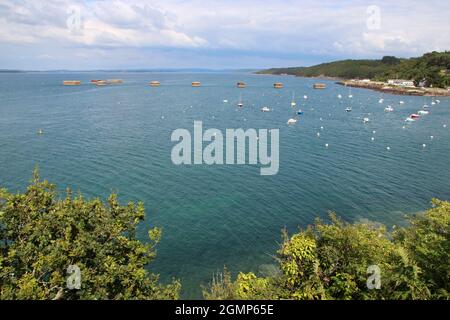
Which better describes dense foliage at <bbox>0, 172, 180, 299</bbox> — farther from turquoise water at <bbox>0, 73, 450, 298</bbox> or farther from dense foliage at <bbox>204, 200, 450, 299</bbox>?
turquoise water at <bbox>0, 73, 450, 298</bbox>

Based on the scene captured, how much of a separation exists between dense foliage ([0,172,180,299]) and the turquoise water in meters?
11.9

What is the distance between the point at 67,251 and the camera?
18.5 metres

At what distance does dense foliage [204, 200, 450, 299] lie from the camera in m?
17.3

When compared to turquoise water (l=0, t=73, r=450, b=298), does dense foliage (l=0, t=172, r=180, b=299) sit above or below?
above

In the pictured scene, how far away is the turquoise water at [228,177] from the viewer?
3856 centimetres

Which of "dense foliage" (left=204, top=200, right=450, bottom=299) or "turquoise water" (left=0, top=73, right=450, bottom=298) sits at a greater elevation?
"dense foliage" (left=204, top=200, right=450, bottom=299)

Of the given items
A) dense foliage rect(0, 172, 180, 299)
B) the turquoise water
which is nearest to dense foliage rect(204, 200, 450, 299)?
dense foliage rect(0, 172, 180, 299)

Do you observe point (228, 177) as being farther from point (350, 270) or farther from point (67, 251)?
point (67, 251)

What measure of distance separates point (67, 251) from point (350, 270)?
51.2ft

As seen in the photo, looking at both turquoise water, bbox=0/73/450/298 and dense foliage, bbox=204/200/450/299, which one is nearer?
dense foliage, bbox=204/200/450/299

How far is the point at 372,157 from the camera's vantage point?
70.3 meters

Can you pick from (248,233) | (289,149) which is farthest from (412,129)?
(248,233)

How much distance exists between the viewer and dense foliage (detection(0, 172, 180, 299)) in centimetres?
1736

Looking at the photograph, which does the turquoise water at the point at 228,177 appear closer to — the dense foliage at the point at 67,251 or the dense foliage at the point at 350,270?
the dense foliage at the point at 67,251
